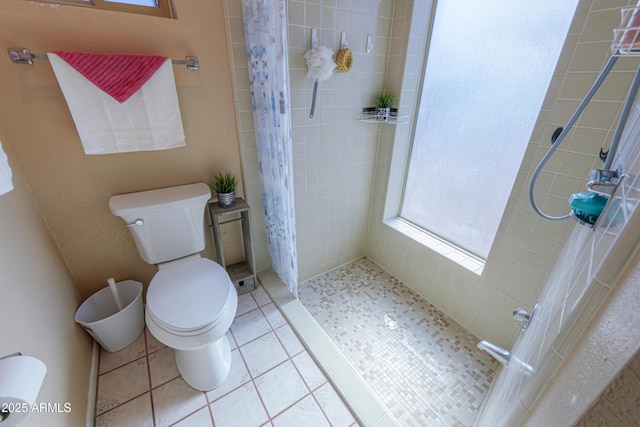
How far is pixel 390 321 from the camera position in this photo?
1.79 m

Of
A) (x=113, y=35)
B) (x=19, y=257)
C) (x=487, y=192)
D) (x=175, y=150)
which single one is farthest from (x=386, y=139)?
(x=19, y=257)

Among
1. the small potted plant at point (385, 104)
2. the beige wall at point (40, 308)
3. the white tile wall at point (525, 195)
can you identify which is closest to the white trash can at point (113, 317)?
the beige wall at point (40, 308)

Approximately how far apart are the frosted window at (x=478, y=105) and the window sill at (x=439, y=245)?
2.2 inches

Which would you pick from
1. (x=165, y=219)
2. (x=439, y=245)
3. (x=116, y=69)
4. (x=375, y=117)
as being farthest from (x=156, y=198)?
(x=439, y=245)

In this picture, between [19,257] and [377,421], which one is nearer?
[19,257]

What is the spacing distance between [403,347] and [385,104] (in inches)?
62.2

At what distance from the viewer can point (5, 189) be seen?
651 mm

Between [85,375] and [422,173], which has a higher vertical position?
[422,173]

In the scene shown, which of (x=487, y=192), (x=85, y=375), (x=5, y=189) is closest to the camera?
(x=5, y=189)

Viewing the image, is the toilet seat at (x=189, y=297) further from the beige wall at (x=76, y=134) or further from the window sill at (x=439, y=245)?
the window sill at (x=439, y=245)

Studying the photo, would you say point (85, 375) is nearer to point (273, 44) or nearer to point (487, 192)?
point (273, 44)

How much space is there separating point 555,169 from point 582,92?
0.31 metres

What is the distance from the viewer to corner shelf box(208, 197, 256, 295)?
1608mm

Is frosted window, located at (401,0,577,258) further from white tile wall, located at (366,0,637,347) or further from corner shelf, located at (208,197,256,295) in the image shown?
corner shelf, located at (208,197,256,295)
